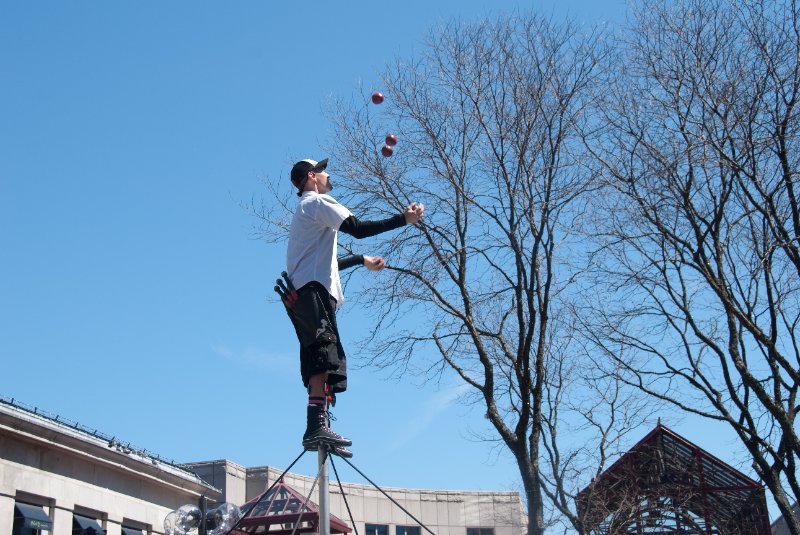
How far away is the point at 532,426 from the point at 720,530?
1375 cm

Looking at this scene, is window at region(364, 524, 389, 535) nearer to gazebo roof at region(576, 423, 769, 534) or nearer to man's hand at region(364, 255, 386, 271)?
gazebo roof at region(576, 423, 769, 534)

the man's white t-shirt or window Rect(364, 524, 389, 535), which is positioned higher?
window Rect(364, 524, 389, 535)

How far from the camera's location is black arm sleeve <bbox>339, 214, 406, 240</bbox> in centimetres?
662

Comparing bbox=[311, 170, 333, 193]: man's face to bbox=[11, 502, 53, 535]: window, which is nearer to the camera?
Result: bbox=[311, 170, 333, 193]: man's face

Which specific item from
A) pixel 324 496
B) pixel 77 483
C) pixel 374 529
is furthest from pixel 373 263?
pixel 374 529

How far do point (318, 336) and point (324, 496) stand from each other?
1054 mm

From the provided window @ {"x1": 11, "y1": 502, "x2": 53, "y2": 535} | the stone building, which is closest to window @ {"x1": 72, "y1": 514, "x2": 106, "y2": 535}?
the stone building

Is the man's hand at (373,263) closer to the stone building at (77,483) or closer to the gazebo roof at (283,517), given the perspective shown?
the stone building at (77,483)

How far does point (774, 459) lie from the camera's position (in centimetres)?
1566

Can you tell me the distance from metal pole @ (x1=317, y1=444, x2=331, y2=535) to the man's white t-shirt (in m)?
1.08

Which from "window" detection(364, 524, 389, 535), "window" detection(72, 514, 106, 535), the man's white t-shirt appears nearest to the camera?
the man's white t-shirt

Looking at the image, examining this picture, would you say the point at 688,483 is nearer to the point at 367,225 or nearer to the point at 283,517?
the point at 283,517

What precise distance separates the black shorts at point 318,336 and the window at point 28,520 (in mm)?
16701

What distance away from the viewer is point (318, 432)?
6.41 m
